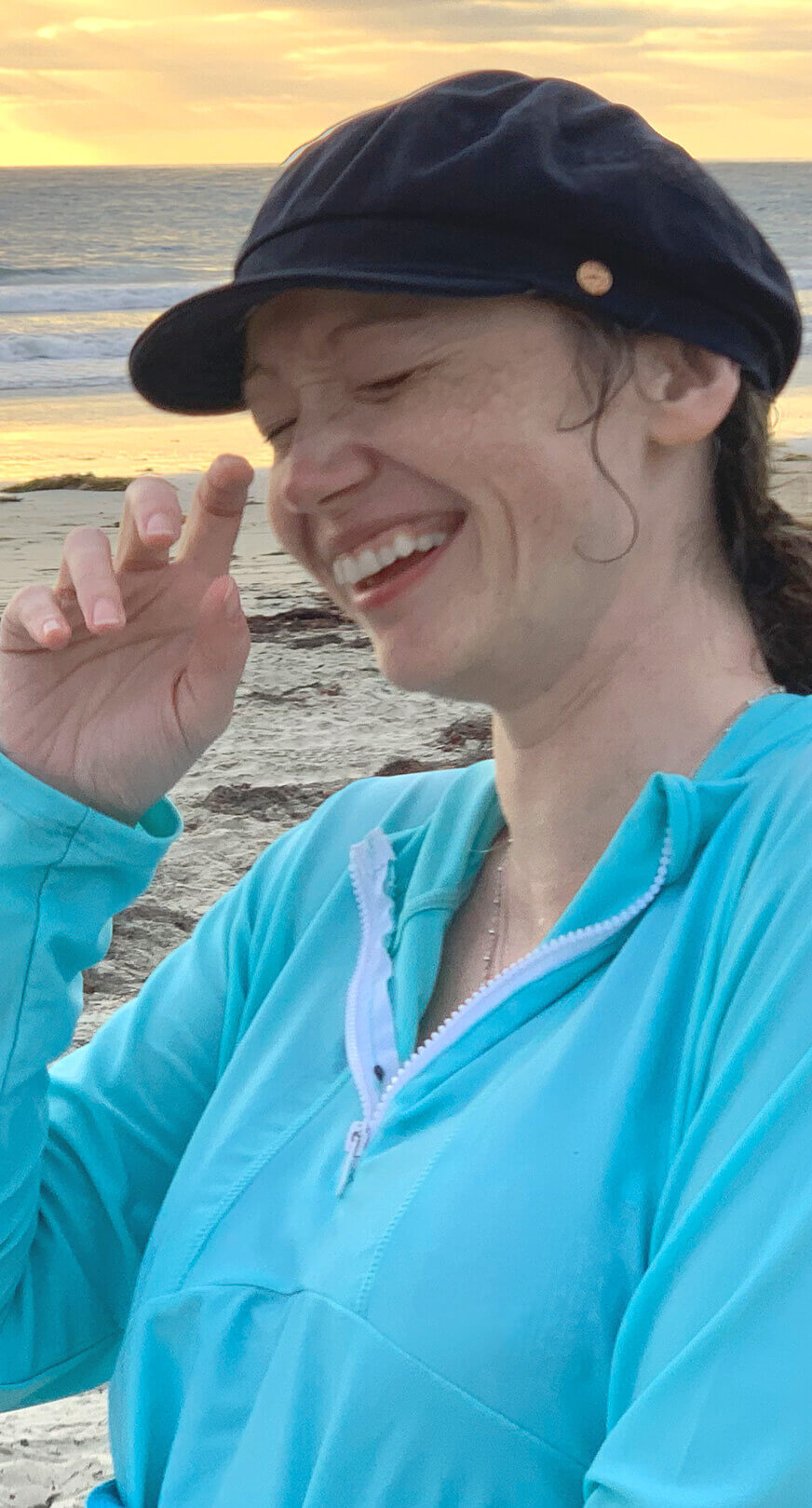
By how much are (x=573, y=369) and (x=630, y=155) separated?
0.18 m

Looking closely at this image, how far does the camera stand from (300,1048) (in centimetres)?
154

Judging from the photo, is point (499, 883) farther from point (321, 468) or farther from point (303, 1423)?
point (303, 1423)

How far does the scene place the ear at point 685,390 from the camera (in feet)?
4.57

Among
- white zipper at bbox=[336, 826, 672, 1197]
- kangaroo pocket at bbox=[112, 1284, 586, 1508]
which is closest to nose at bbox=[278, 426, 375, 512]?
white zipper at bbox=[336, 826, 672, 1197]

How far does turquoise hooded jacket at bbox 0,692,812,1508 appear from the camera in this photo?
1.06 metres

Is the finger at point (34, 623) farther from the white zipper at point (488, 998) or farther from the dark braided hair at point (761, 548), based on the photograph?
the dark braided hair at point (761, 548)

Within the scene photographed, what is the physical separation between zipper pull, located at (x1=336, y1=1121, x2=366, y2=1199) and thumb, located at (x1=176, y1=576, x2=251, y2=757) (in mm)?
504

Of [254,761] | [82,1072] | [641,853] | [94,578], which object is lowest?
[254,761]

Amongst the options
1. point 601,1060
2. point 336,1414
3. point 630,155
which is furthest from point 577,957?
point 630,155

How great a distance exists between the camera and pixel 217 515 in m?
1.69

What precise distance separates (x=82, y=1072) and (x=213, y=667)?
489mm

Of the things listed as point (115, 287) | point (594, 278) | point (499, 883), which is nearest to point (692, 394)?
point (594, 278)

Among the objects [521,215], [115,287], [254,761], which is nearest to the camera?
[521,215]

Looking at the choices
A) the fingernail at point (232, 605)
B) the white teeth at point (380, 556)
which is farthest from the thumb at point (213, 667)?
the white teeth at point (380, 556)
